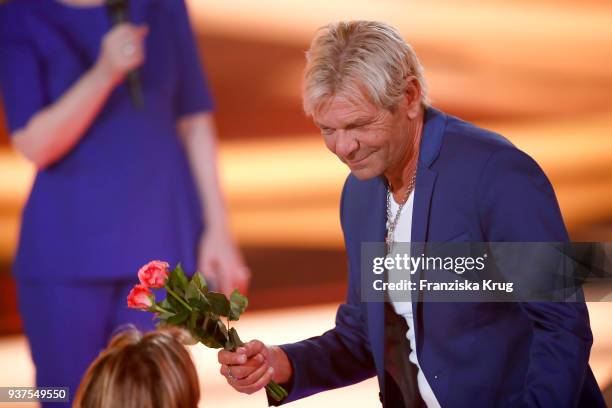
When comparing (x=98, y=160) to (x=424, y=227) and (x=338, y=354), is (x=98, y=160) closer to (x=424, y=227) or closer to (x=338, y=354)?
(x=338, y=354)

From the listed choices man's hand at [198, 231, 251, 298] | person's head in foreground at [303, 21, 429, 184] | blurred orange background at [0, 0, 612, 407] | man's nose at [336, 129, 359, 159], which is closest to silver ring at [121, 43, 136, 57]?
blurred orange background at [0, 0, 612, 407]

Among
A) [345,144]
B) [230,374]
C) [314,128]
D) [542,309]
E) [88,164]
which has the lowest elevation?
[230,374]

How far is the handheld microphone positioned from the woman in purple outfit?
0.02 m

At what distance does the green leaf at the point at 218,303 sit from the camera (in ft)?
5.29

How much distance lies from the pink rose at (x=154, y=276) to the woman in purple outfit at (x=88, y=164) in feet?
4.59

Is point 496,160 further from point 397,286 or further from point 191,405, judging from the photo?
point 191,405

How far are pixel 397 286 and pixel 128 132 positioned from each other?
1559 millimetres

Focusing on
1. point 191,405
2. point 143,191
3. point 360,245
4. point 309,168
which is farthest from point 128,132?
point 191,405

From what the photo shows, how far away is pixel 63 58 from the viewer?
2.99m

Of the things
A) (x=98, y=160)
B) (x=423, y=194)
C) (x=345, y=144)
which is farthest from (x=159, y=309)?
(x=98, y=160)

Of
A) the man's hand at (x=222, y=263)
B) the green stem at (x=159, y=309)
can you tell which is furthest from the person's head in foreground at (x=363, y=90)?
the man's hand at (x=222, y=263)

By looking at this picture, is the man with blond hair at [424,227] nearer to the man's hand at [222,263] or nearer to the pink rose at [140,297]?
the pink rose at [140,297]

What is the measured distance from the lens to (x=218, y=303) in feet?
5.29

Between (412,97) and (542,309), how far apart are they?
18.8 inches
